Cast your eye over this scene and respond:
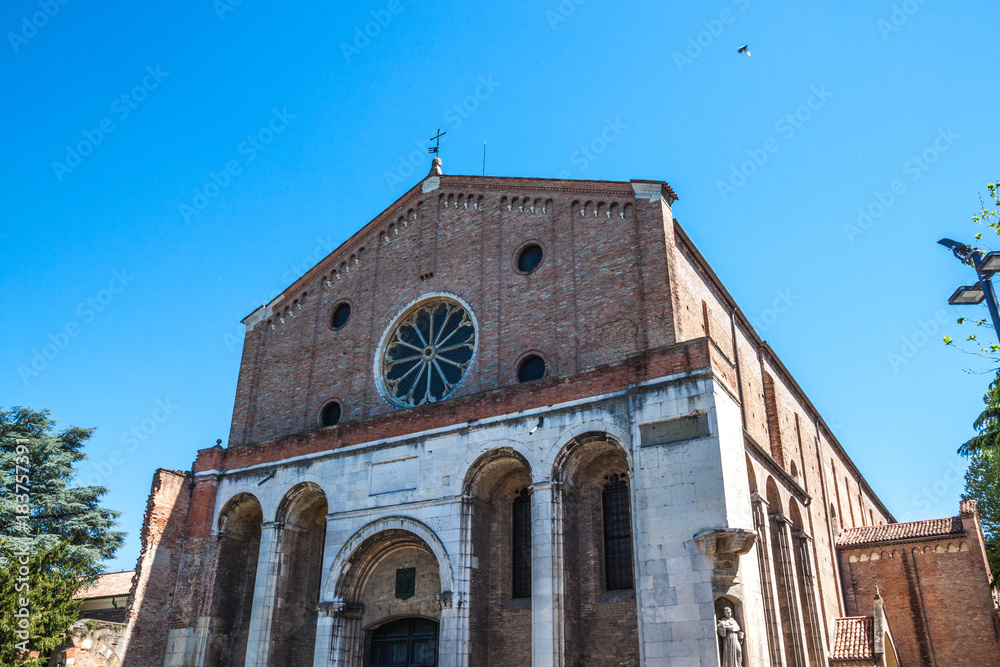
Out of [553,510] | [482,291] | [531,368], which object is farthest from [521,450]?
[482,291]

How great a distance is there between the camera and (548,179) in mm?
20547

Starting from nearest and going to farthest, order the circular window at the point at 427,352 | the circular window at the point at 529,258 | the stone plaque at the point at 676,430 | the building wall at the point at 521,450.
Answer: the building wall at the point at 521,450 < the stone plaque at the point at 676,430 < the circular window at the point at 529,258 < the circular window at the point at 427,352

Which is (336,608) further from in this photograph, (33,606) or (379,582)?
(33,606)

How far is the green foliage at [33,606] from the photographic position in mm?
16531

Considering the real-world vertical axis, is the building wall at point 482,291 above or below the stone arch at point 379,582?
above

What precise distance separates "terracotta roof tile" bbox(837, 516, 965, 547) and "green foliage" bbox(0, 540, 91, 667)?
24.5 metres

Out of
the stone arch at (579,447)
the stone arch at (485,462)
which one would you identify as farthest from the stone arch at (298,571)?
the stone arch at (579,447)

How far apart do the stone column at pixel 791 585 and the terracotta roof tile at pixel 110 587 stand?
2181 centimetres

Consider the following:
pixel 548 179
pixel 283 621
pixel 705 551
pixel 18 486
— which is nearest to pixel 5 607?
pixel 283 621

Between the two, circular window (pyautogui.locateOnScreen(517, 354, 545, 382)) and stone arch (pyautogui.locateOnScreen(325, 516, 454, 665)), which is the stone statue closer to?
stone arch (pyautogui.locateOnScreen(325, 516, 454, 665))

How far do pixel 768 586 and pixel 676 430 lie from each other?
177 inches

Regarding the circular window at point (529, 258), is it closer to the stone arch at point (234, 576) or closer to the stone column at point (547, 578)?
the stone column at point (547, 578)

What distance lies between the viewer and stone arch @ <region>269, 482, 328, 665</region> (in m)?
18.8

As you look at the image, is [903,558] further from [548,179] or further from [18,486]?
[18,486]
